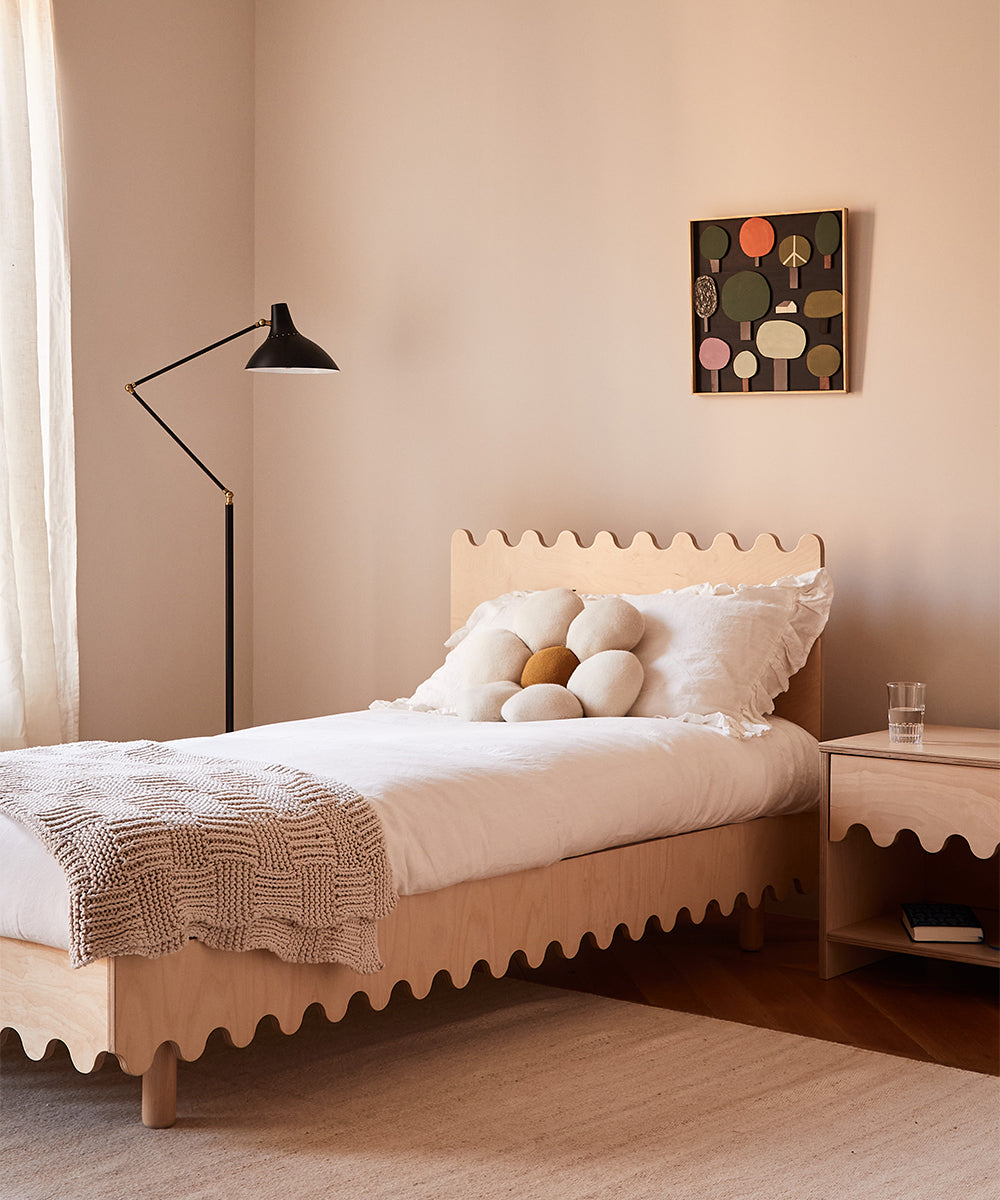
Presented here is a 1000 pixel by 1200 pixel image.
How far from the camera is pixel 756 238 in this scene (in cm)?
346

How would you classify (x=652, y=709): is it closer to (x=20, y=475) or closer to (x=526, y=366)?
(x=526, y=366)

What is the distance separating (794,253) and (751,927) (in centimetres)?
162

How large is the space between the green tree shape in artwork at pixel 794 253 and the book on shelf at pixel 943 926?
153 centimetres

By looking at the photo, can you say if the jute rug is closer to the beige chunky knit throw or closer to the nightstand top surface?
the beige chunky knit throw

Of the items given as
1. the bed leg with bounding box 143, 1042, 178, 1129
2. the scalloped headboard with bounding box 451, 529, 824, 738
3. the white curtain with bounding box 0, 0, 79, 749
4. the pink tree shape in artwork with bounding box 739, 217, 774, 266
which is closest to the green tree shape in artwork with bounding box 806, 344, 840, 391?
the pink tree shape in artwork with bounding box 739, 217, 774, 266

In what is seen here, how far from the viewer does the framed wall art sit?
3.36 meters

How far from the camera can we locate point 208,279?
432 centimetres

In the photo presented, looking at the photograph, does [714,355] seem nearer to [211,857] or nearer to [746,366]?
[746,366]

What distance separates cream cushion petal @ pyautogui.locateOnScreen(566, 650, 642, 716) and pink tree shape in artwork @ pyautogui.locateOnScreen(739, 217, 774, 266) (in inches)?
43.8

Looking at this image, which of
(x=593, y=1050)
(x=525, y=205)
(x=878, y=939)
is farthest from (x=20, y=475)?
(x=878, y=939)

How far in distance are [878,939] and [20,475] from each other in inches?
95.6

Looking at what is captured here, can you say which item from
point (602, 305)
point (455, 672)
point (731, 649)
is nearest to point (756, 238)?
point (602, 305)

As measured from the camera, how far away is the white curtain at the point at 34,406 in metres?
3.63

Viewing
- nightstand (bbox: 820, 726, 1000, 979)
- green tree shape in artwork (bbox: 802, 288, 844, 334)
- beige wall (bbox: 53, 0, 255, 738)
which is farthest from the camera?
beige wall (bbox: 53, 0, 255, 738)
